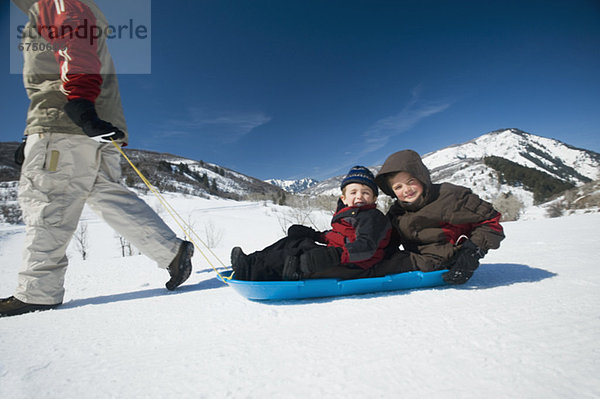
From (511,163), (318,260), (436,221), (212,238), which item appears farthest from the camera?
(511,163)

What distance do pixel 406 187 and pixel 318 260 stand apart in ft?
2.73

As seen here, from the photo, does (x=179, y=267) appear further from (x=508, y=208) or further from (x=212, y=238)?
(x=508, y=208)

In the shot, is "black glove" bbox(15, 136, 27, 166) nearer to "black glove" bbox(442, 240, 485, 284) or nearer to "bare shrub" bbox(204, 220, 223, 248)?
"black glove" bbox(442, 240, 485, 284)

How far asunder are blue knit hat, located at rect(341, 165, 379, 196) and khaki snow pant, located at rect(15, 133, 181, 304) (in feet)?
4.21

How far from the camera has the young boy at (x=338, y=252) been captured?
1278 millimetres

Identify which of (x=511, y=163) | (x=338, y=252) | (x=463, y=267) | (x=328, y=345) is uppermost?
(x=511, y=163)

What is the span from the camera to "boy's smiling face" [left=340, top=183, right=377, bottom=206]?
1665 millimetres

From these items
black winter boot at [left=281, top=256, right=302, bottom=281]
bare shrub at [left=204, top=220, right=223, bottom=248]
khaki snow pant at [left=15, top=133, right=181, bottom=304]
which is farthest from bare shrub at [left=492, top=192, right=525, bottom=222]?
khaki snow pant at [left=15, top=133, right=181, bottom=304]

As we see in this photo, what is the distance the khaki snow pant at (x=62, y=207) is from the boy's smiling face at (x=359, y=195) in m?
1.25

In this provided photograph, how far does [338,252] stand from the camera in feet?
4.33

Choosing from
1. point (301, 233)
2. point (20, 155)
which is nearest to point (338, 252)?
point (301, 233)

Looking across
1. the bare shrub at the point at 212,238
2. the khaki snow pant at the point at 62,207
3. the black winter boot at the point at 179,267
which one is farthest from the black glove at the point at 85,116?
the bare shrub at the point at 212,238

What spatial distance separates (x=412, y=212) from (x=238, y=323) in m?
1.26

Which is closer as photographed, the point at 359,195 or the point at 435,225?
the point at 435,225
